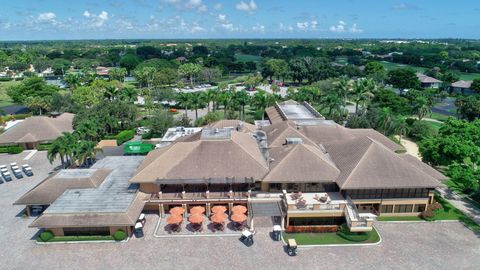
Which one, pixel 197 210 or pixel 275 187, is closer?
pixel 197 210

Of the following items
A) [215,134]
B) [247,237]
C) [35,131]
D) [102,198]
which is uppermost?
[215,134]

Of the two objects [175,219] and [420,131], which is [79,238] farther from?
[420,131]

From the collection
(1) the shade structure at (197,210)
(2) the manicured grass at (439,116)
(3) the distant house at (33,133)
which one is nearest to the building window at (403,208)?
(1) the shade structure at (197,210)

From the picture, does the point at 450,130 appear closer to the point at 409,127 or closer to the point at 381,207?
the point at 409,127

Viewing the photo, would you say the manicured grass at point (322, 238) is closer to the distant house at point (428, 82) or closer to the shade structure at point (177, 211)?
the shade structure at point (177, 211)

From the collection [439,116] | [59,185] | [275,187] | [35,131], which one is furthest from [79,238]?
[439,116]

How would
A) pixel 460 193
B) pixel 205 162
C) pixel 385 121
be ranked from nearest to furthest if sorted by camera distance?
pixel 205 162
pixel 460 193
pixel 385 121


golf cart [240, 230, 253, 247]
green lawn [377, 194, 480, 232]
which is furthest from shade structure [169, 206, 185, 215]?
green lawn [377, 194, 480, 232]
